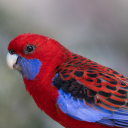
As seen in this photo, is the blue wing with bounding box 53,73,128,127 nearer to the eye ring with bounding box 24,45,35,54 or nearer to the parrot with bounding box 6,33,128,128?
the parrot with bounding box 6,33,128,128

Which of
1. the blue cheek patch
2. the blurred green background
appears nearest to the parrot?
the blue cheek patch

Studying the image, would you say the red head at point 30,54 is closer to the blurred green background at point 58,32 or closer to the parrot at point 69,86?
the parrot at point 69,86

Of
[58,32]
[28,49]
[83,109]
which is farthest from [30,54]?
[58,32]

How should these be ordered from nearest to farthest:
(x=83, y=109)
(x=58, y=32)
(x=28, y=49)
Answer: (x=83, y=109) < (x=28, y=49) < (x=58, y=32)

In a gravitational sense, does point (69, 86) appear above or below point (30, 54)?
below

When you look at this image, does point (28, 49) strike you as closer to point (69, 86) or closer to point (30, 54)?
point (30, 54)
